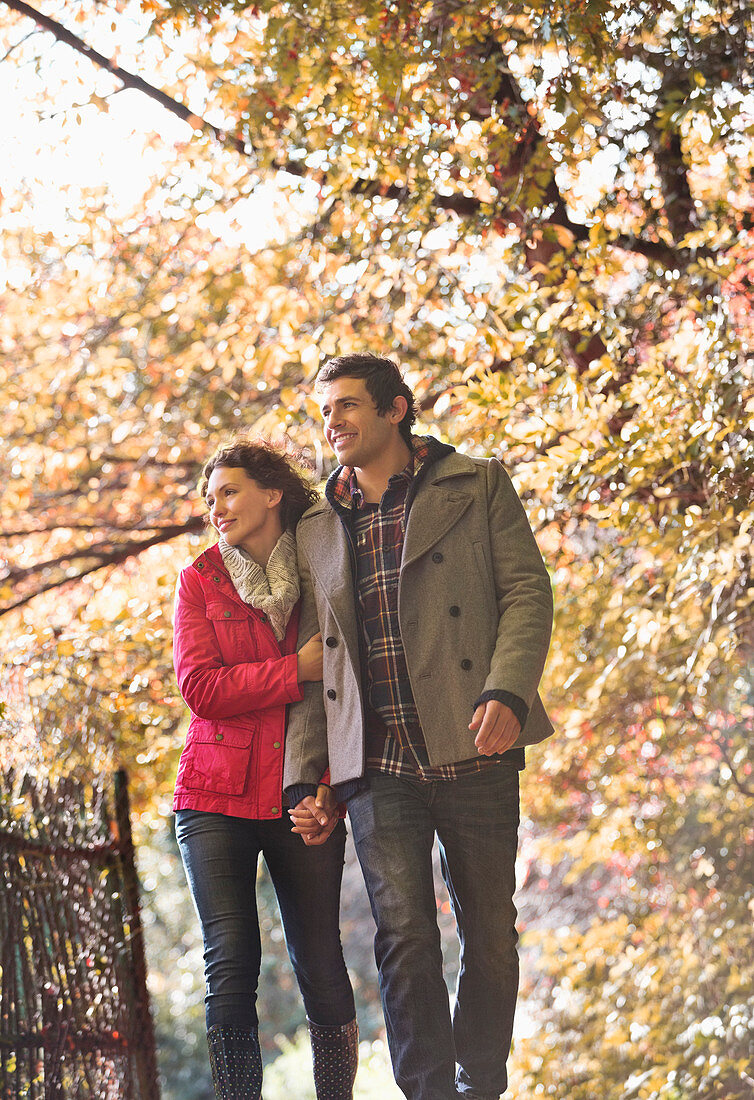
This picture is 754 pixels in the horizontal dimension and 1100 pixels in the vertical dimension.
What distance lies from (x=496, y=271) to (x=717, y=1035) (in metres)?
3.78

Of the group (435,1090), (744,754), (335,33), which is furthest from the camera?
(744,754)

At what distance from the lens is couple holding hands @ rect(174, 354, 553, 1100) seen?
251cm

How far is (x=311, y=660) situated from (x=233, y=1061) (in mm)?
927

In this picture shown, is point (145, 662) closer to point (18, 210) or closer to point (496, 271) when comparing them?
point (496, 271)

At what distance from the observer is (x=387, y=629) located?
2.71m

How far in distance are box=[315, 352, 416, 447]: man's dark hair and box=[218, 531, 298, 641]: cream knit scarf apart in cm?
45

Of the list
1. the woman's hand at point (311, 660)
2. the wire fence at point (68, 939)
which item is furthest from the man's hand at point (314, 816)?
the wire fence at point (68, 939)

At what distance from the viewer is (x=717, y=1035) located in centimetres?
507

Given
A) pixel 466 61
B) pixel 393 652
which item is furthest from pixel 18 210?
pixel 393 652

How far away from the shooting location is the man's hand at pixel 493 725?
7.94 ft

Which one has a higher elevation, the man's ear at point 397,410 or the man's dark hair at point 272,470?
the man's ear at point 397,410

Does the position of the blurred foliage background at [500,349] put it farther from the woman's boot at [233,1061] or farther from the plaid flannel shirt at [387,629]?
the woman's boot at [233,1061]

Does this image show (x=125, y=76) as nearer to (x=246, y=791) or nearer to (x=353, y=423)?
(x=353, y=423)

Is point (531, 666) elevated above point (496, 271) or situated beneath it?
situated beneath
